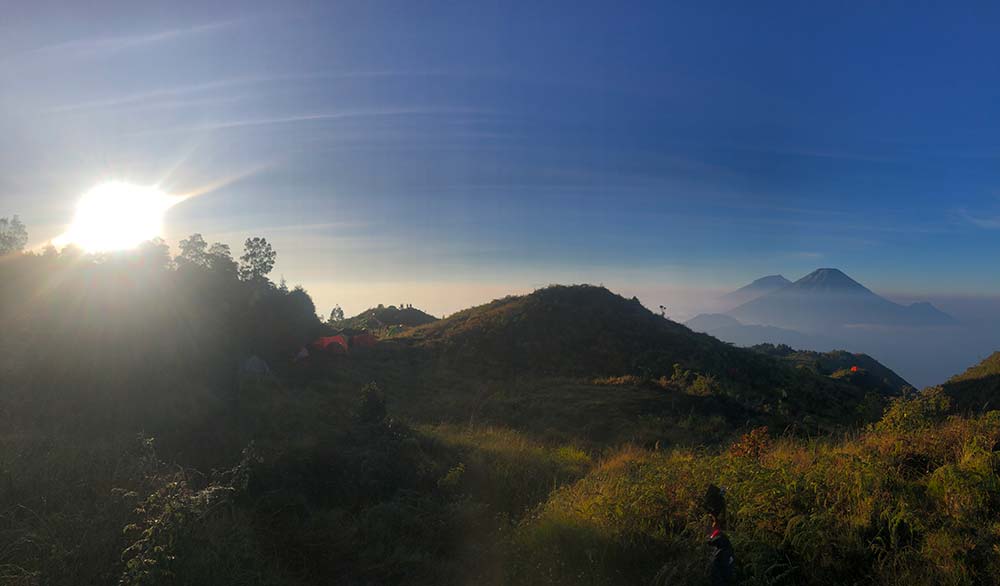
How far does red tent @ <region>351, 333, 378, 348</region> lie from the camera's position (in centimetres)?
2889

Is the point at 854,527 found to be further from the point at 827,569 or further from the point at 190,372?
the point at 190,372

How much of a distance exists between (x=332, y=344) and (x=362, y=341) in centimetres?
437

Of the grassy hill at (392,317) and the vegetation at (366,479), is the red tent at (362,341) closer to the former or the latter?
the vegetation at (366,479)

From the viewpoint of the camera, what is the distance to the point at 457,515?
20.7 ft

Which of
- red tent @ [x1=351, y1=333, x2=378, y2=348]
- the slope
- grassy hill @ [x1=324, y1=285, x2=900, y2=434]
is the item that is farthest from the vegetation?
red tent @ [x1=351, y1=333, x2=378, y2=348]

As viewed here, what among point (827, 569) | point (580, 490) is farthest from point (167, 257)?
point (827, 569)

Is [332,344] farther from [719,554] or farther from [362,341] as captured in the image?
[719,554]

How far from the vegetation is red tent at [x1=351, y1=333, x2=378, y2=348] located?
470 inches

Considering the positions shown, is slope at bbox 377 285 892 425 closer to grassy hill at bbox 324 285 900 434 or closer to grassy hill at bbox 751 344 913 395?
grassy hill at bbox 324 285 900 434

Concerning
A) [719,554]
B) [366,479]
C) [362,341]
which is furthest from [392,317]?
[719,554]

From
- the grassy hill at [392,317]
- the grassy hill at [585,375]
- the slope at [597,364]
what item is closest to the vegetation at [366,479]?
the grassy hill at [585,375]

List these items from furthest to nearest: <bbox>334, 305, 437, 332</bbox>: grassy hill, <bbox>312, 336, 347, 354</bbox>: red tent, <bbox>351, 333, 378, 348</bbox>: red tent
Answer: <bbox>334, 305, 437, 332</bbox>: grassy hill, <bbox>351, 333, 378, 348</bbox>: red tent, <bbox>312, 336, 347, 354</bbox>: red tent

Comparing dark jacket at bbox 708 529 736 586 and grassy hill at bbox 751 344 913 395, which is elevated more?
dark jacket at bbox 708 529 736 586

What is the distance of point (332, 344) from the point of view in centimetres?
2541
